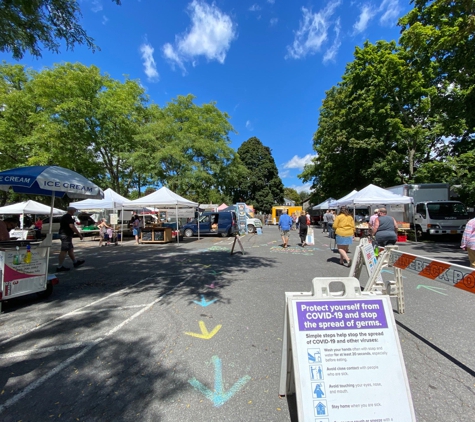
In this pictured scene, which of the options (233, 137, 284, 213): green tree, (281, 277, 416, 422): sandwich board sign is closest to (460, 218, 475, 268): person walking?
(281, 277, 416, 422): sandwich board sign

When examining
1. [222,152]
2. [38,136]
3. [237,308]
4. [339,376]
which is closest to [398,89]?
[222,152]

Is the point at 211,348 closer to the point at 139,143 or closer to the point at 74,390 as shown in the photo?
the point at 74,390

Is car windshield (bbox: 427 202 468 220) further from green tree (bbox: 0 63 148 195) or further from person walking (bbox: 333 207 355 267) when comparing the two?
green tree (bbox: 0 63 148 195)

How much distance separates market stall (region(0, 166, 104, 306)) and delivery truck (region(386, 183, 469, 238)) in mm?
15894

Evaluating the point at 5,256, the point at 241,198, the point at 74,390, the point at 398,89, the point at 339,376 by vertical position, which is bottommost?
the point at 74,390

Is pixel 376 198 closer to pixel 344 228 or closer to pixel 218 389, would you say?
pixel 344 228

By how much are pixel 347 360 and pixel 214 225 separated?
18529 mm

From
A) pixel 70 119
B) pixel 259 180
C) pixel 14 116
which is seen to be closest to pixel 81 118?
pixel 70 119

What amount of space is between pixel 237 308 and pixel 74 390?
2.53 metres

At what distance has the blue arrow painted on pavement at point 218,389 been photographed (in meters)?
2.29

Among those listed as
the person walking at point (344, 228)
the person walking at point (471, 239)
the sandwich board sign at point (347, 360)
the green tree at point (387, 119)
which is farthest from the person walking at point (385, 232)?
the green tree at point (387, 119)

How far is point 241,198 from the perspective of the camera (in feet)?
171

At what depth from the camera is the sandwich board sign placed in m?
1.72

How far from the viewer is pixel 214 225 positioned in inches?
795
